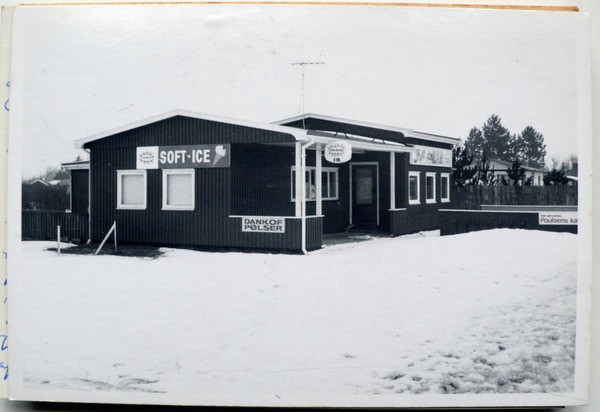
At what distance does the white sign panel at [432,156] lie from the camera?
3707 mm

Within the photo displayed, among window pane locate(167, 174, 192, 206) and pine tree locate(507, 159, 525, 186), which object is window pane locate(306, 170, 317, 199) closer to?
window pane locate(167, 174, 192, 206)

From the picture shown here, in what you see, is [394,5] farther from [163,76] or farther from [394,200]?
[394,200]

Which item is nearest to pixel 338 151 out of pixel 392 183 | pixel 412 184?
pixel 412 184

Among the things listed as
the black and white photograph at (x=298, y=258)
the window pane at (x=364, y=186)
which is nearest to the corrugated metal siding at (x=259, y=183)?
the black and white photograph at (x=298, y=258)

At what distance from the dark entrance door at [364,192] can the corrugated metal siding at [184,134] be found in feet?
6.29

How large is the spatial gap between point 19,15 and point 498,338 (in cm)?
287

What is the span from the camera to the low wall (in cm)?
318

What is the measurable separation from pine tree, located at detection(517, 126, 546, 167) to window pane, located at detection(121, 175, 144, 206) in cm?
203

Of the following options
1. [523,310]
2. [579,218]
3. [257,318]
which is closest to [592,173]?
[579,218]

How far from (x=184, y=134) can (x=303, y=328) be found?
132cm

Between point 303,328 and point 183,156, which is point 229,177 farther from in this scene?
point 303,328

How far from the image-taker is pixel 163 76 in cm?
322

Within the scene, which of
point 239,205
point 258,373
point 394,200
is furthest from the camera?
point 394,200

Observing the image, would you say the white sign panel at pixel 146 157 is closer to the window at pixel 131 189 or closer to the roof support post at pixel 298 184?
the window at pixel 131 189
